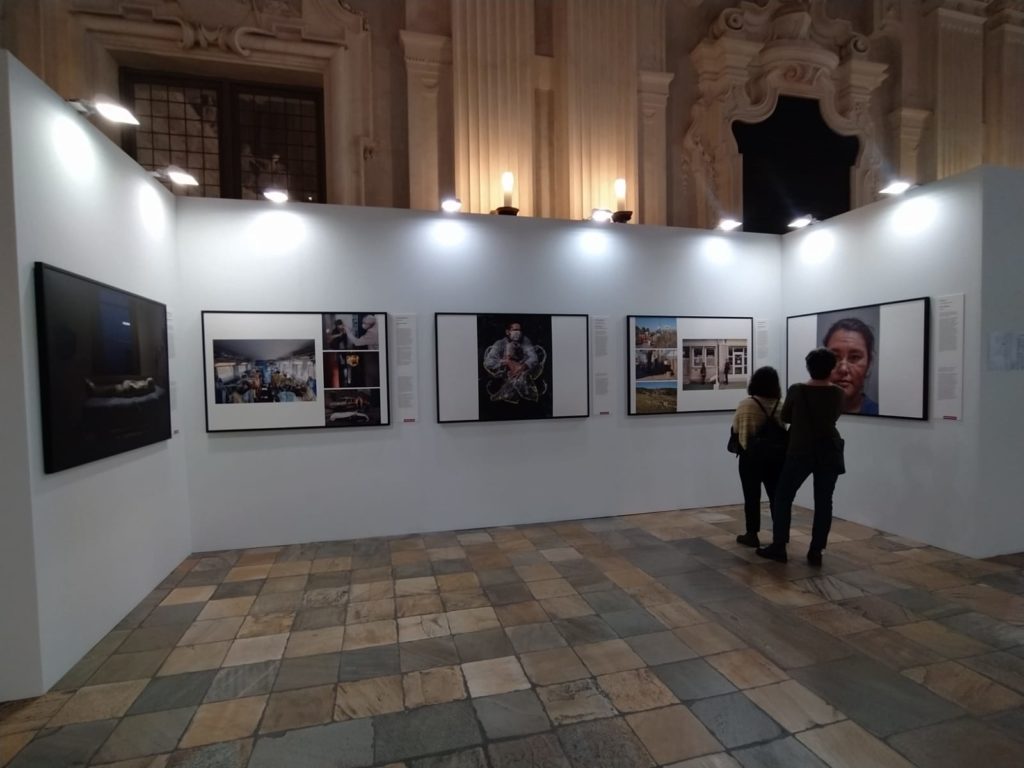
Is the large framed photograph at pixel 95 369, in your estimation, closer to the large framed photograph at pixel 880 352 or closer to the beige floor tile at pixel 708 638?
the beige floor tile at pixel 708 638

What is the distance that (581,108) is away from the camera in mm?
7156

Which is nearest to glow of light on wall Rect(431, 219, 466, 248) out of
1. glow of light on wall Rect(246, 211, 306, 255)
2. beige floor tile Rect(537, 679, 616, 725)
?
glow of light on wall Rect(246, 211, 306, 255)

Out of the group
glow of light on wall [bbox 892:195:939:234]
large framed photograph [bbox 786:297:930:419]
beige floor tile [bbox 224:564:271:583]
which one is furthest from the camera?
→ large framed photograph [bbox 786:297:930:419]

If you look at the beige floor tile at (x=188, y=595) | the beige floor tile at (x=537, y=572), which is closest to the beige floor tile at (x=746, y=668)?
the beige floor tile at (x=537, y=572)

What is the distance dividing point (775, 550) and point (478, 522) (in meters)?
3.14

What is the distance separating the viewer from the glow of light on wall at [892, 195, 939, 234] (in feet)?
16.8

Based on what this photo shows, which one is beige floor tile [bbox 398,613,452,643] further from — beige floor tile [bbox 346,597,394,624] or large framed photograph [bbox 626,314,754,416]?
large framed photograph [bbox 626,314,754,416]

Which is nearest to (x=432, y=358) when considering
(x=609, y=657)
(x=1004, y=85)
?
(x=609, y=657)

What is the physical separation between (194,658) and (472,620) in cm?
186

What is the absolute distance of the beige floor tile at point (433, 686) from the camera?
289 cm

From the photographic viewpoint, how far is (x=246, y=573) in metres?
4.79

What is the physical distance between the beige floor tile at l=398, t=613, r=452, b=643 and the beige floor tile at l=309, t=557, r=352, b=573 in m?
1.31

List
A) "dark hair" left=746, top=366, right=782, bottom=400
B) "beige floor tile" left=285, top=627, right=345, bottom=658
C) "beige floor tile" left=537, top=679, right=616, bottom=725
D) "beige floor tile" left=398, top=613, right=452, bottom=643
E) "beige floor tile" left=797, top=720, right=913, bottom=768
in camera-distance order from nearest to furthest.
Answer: "beige floor tile" left=797, top=720, right=913, bottom=768 → "beige floor tile" left=537, top=679, right=616, bottom=725 → "beige floor tile" left=285, top=627, right=345, bottom=658 → "beige floor tile" left=398, top=613, right=452, bottom=643 → "dark hair" left=746, top=366, right=782, bottom=400

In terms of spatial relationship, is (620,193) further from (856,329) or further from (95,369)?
(95,369)
